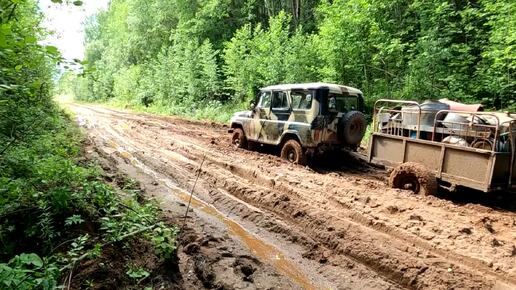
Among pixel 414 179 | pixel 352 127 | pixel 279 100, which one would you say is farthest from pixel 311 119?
pixel 414 179

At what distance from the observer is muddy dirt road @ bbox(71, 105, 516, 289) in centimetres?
402

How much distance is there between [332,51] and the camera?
13.5m

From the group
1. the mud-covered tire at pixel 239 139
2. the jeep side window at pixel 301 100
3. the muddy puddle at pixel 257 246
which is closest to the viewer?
the muddy puddle at pixel 257 246

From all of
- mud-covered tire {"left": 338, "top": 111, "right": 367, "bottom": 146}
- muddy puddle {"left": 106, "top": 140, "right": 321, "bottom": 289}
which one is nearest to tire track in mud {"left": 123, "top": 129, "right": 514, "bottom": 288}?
muddy puddle {"left": 106, "top": 140, "right": 321, "bottom": 289}

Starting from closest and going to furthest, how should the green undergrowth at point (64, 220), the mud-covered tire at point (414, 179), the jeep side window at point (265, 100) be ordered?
the green undergrowth at point (64, 220), the mud-covered tire at point (414, 179), the jeep side window at point (265, 100)

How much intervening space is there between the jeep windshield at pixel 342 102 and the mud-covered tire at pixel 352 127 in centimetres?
29

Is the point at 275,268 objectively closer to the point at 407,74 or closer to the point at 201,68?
the point at 407,74

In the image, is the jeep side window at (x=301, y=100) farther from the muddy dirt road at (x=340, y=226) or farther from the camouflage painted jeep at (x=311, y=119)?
the muddy dirt road at (x=340, y=226)

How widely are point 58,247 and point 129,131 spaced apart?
11847mm

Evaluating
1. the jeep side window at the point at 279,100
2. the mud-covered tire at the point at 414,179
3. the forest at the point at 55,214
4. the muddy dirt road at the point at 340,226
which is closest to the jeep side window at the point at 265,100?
the jeep side window at the point at 279,100

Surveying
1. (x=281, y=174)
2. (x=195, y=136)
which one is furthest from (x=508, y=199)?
(x=195, y=136)

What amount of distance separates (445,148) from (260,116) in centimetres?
501

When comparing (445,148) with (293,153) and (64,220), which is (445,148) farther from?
(64,220)

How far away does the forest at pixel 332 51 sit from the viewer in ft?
35.2
